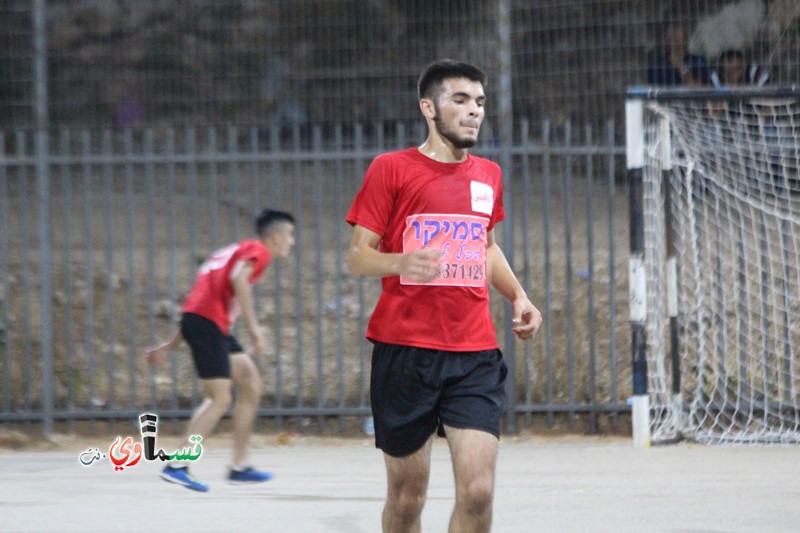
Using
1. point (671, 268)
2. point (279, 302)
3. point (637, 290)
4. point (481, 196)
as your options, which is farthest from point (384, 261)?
point (279, 302)

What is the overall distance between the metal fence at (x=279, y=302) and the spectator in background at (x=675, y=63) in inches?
28.4

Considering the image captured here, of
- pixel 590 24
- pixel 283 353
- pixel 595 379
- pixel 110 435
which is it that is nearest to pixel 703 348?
pixel 595 379

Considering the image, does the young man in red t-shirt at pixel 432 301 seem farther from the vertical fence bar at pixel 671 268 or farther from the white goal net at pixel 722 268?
the vertical fence bar at pixel 671 268

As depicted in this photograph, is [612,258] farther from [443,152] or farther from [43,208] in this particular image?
[443,152]

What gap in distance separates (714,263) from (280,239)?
13.9ft

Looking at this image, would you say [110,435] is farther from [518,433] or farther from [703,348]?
[703,348]

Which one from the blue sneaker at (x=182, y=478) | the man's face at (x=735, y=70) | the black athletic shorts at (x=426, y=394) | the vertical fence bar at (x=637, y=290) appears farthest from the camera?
the man's face at (x=735, y=70)

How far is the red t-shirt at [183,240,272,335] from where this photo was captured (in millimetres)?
7703

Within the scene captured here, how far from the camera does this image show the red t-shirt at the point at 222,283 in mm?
7703

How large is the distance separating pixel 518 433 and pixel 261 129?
162 inches

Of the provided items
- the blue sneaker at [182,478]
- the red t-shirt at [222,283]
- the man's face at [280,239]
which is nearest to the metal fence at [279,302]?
the man's face at [280,239]

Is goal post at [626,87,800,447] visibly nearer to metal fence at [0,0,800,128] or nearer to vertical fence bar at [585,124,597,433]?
vertical fence bar at [585,124,597,433]

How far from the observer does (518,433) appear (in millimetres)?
9938

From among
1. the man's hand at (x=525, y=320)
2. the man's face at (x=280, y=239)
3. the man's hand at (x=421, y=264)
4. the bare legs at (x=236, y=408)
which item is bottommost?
the bare legs at (x=236, y=408)
